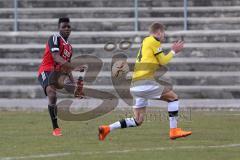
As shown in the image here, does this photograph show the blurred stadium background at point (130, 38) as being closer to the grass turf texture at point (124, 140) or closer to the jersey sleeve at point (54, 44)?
the grass turf texture at point (124, 140)

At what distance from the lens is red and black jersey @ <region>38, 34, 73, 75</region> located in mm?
13930

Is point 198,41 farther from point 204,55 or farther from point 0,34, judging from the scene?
point 0,34

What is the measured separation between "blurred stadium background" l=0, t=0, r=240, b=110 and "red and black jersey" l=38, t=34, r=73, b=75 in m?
5.22

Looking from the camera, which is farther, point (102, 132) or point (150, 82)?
point (150, 82)

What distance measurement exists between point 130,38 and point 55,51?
817 cm

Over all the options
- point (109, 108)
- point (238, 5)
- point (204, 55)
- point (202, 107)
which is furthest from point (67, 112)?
point (238, 5)

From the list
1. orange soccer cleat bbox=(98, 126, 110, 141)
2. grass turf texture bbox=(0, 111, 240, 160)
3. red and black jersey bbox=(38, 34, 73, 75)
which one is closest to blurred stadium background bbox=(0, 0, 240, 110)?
grass turf texture bbox=(0, 111, 240, 160)

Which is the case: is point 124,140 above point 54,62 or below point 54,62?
below

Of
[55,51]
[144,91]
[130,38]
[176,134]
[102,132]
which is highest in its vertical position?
[55,51]

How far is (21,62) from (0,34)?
5.80 feet

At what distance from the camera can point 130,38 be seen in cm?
2192

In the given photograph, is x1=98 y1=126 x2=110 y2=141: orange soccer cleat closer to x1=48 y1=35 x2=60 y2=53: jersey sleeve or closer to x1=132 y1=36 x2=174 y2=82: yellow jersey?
x1=132 y1=36 x2=174 y2=82: yellow jersey

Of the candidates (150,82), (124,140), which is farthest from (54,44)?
(124,140)

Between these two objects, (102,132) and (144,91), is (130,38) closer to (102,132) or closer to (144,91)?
(144,91)
